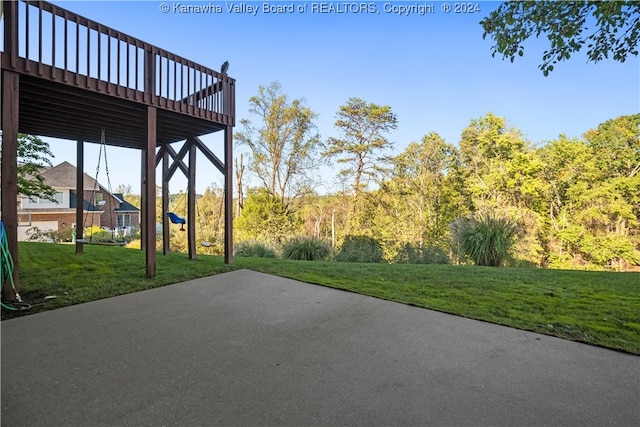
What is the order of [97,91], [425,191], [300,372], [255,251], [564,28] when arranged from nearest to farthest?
[300,372]
[564,28]
[97,91]
[255,251]
[425,191]

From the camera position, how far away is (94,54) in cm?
401

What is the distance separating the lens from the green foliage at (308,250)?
8055 mm

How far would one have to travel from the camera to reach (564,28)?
265 centimetres

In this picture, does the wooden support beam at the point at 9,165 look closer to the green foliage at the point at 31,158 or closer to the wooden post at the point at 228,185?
the wooden post at the point at 228,185

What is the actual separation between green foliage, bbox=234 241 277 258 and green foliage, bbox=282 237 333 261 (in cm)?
37

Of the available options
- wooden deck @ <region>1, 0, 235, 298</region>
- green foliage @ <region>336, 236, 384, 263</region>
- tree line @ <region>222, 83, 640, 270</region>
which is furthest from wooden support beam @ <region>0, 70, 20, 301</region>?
tree line @ <region>222, 83, 640, 270</region>

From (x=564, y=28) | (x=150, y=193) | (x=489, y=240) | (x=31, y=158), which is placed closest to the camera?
(x=564, y=28)

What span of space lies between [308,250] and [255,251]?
1.49 metres

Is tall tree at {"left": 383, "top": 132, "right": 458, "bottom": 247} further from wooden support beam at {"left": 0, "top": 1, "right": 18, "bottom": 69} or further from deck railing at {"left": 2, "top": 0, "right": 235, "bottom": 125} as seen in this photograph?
wooden support beam at {"left": 0, "top": 1, "right": 18, "bottom": 69}

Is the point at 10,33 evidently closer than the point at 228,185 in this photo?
Yes

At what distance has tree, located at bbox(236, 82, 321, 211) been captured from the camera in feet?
54.1

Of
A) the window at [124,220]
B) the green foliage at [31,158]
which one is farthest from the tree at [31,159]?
the window at [124,220]

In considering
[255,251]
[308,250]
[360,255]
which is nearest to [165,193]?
[255,251]

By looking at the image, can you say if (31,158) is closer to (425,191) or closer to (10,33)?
(10,33)
